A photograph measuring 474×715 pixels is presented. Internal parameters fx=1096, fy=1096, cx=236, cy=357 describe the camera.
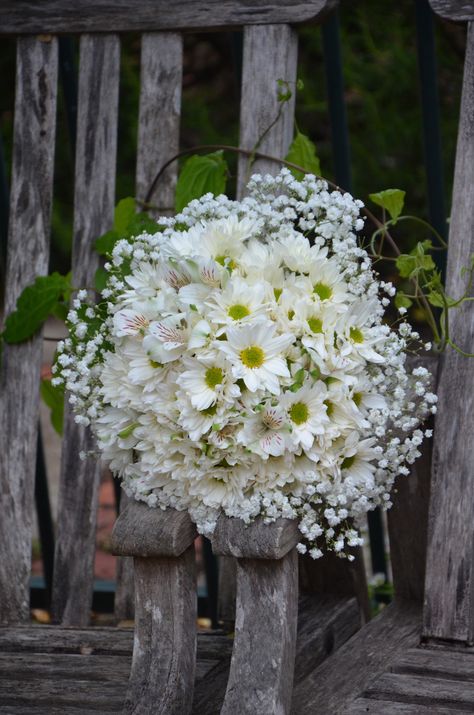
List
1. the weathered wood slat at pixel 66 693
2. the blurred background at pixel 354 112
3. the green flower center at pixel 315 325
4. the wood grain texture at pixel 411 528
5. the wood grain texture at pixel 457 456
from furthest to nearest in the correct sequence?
1. the blurred background at pixel 354 112
2. the wood grain texture at pixel 411 528
3. the wood grain texture at pixel 457 456
4. the weathered wood slat at pixel 66 693
5. the green flower center at pixel 315 325

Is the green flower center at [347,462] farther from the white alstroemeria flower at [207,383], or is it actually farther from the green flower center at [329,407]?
the white alstroemeria flower at [207,383]

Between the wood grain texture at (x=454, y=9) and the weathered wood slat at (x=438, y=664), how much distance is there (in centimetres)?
99

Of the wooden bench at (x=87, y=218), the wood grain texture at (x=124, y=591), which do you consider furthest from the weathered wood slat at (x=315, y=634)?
the wood grain texture at (x=124, y=591)

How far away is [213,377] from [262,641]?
0.35 metres

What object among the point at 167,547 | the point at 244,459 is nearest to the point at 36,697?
the point at 167,547

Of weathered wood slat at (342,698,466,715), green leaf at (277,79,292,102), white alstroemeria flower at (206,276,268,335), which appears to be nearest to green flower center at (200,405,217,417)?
white alstroemeria flower at (206,276,268,335)

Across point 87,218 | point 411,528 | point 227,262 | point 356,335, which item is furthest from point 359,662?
point 87,218

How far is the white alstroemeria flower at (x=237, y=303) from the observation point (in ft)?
4.75

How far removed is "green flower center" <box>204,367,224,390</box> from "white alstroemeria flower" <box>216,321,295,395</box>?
0.09 feet

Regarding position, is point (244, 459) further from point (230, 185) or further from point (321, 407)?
point (230, 185)

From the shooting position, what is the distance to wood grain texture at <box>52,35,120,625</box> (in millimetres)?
2016

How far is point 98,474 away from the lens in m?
2.04

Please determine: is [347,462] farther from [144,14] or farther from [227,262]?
[144,14]

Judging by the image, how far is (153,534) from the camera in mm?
1424
